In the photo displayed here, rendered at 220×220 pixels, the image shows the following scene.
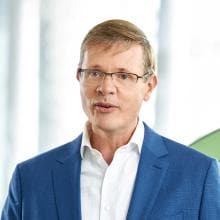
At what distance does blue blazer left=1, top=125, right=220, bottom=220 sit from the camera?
1374 millimetres

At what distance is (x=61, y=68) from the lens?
230 centimetres

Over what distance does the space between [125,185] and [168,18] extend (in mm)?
887

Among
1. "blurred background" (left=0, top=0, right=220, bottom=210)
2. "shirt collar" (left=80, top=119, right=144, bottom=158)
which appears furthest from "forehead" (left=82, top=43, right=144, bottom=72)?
"blurred background" (left=0, top=0, right=220, bottom=210)

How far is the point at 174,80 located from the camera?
2.10 meters

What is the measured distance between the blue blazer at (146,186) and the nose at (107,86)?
0.20m

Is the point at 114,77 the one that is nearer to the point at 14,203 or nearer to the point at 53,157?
the point at 53,157

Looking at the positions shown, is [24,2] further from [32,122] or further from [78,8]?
[32,122]

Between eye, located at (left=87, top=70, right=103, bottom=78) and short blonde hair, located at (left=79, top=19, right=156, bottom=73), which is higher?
short blonde hair, located at (left=79, top=19, right=156, bottom=73)

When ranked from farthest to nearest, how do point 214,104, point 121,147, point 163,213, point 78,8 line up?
point 78,8 → point 214,104 → point 121,147 → point 163,213

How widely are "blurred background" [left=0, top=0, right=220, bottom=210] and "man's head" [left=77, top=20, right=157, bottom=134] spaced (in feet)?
2.17

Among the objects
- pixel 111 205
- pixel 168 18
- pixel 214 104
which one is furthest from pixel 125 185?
pixel 168 18

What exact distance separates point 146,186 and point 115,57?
34 centimetres

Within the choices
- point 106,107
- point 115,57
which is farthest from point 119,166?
point 115,57

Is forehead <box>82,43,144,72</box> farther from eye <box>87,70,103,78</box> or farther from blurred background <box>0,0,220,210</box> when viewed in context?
blurred background <box>0,0,220,210</box>
